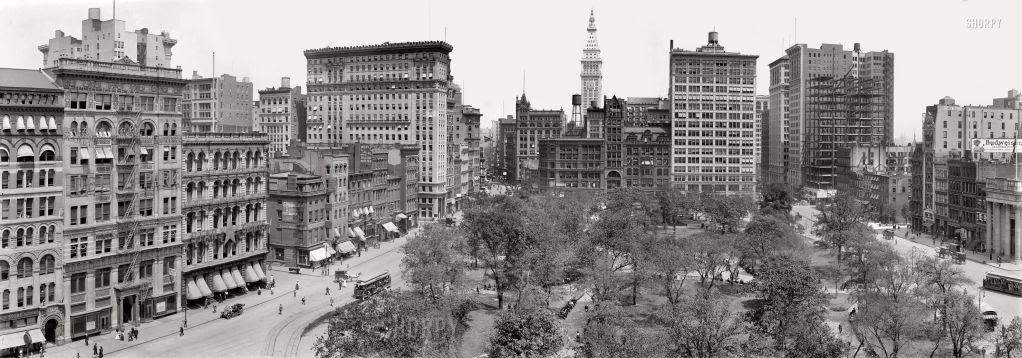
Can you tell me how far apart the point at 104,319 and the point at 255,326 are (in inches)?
554

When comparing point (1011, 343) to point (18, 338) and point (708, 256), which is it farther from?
point (18, 338)

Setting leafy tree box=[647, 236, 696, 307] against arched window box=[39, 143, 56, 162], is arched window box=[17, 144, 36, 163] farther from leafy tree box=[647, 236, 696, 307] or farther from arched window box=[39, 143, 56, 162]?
leafy tree box=[647, 236, 696, 307]

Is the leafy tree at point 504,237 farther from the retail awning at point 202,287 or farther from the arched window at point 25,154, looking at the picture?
the arched window at point 25,154

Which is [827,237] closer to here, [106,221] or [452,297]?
[452,297]

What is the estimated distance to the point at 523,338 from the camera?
54.3m

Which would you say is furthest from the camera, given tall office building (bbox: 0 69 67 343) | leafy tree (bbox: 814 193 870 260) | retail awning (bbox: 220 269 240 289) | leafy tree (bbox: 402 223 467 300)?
leafy tree (bbox: 814 193 870 260)

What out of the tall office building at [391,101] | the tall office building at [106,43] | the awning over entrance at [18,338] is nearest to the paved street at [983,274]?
the tall office building at [391,101]

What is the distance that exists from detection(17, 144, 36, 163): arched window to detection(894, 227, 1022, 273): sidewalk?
121 metres

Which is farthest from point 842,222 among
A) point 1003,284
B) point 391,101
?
point 391,101

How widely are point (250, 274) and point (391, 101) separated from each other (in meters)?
86.2

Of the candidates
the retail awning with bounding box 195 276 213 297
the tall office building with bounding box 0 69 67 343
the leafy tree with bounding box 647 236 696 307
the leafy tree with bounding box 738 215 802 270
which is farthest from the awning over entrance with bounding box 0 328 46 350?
the leafy tree with bounding box 738 215 802 270

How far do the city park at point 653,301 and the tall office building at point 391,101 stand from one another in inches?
2091

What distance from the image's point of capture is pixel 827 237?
388ft

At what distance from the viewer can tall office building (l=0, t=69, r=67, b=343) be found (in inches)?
2694
